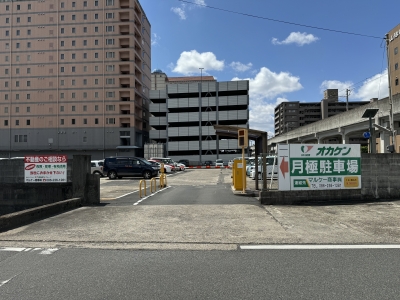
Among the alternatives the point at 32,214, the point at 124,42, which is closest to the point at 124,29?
the point at 124,42

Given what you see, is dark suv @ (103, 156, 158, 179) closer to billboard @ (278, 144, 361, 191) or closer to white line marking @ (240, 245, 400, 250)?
billboard @ (278, 144, 361, 191)

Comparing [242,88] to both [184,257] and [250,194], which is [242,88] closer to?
[250,194]

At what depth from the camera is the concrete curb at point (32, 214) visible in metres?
7.32

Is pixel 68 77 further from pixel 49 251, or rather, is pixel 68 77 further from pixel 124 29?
pixel 49 251

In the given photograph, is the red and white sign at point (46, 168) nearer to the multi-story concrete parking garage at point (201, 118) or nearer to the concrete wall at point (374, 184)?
the concrete wall at point (374, 184)

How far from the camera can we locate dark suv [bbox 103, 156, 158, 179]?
1021 inches

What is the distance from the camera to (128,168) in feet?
85.5

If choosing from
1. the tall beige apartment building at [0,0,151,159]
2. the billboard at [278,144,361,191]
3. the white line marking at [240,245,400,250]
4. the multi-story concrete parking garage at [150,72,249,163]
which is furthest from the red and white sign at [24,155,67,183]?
the multi-story concrete parking garage at [150,72,249,163]

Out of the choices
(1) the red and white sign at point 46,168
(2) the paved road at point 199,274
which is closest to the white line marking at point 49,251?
(2) the paved road at point 199,274

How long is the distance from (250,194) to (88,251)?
28.2ft

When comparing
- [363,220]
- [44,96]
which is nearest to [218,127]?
[363,220]

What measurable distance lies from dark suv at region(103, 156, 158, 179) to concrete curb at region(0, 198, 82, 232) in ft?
49.8

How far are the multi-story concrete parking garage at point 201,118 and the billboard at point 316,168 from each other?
185ft

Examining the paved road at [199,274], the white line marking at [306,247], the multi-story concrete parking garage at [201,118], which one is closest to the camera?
the paved road at [199,274]
